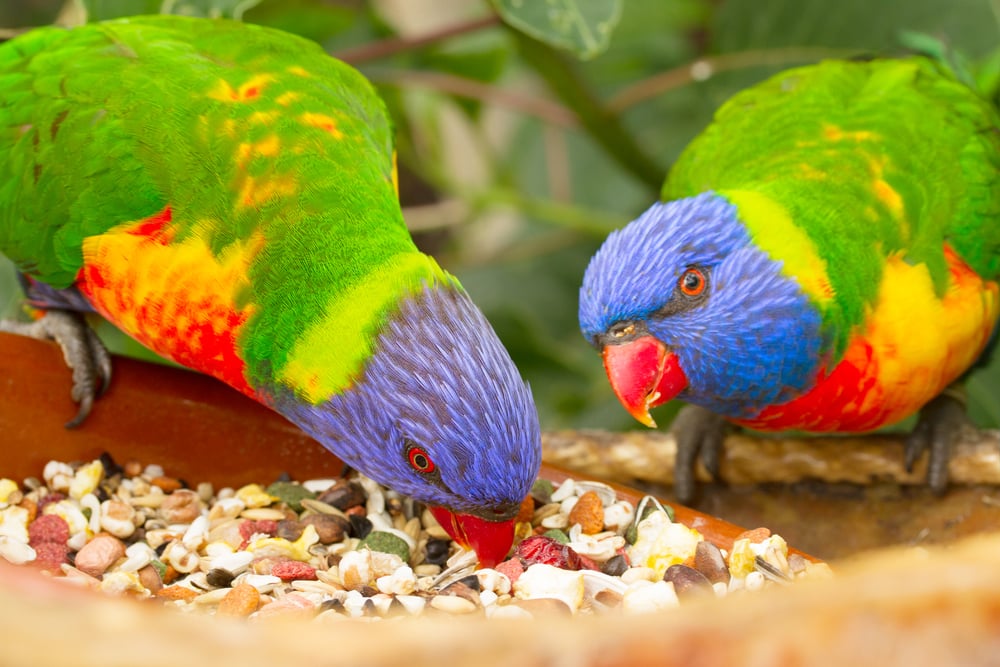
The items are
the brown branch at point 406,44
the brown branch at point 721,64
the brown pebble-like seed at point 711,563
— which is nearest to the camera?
the brown pebble-like seed at point 711,563

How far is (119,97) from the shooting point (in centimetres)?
170

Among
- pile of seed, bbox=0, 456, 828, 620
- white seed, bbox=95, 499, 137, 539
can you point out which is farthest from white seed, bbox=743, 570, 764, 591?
white seed, bbox=95, 499, 137, 539

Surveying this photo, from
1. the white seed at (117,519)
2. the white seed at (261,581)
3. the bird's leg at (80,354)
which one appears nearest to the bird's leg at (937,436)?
the white seed at (261,581)

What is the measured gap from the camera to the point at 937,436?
1870 millimetres

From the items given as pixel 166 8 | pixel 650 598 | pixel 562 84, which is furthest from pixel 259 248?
pixel 562 84

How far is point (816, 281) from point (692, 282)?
226mm

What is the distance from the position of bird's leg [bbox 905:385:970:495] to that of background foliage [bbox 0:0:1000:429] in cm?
57

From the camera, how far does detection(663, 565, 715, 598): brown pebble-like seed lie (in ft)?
4.34

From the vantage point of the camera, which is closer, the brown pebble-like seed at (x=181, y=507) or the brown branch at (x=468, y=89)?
the brown pebble-like seed at (x=181, y=507)

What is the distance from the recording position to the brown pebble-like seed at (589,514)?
5.14 feet

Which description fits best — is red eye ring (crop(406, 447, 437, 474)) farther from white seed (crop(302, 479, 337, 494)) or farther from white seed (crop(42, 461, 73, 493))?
white seed (crop(42, 461, 73, 493))

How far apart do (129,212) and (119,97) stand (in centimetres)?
23

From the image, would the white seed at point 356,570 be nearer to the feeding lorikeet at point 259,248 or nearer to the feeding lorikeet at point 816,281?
the feeding lorikeet at point 259,248

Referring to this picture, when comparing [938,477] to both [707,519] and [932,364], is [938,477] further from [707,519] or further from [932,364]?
[707,519]
